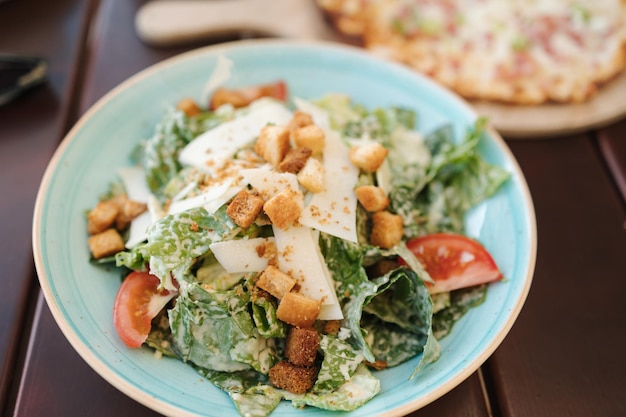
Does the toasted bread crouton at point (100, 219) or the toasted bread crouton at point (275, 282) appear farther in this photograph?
the toasted bread crouton at point (100, 219)

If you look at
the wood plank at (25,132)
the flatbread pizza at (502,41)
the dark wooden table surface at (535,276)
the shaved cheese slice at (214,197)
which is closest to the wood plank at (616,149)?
the dark wooden table surface at (535,276)

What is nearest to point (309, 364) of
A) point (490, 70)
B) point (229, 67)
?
point (229, 67)

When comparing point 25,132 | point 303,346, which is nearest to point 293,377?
point 303,346

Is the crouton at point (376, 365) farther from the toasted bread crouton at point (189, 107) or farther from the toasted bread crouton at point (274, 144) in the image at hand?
the toasted bread crouton at point (189, 107)

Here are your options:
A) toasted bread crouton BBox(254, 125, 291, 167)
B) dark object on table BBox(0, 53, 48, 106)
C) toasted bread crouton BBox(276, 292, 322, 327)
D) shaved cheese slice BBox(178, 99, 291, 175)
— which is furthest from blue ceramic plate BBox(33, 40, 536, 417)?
dark object on table BBox(0, 53, 48, 106)

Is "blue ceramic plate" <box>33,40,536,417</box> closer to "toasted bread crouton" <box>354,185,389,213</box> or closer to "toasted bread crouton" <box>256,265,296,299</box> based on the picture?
"toasted bread crouton" <box>256,265,296,299</box>

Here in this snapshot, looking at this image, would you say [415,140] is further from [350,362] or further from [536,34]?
[536,34]
